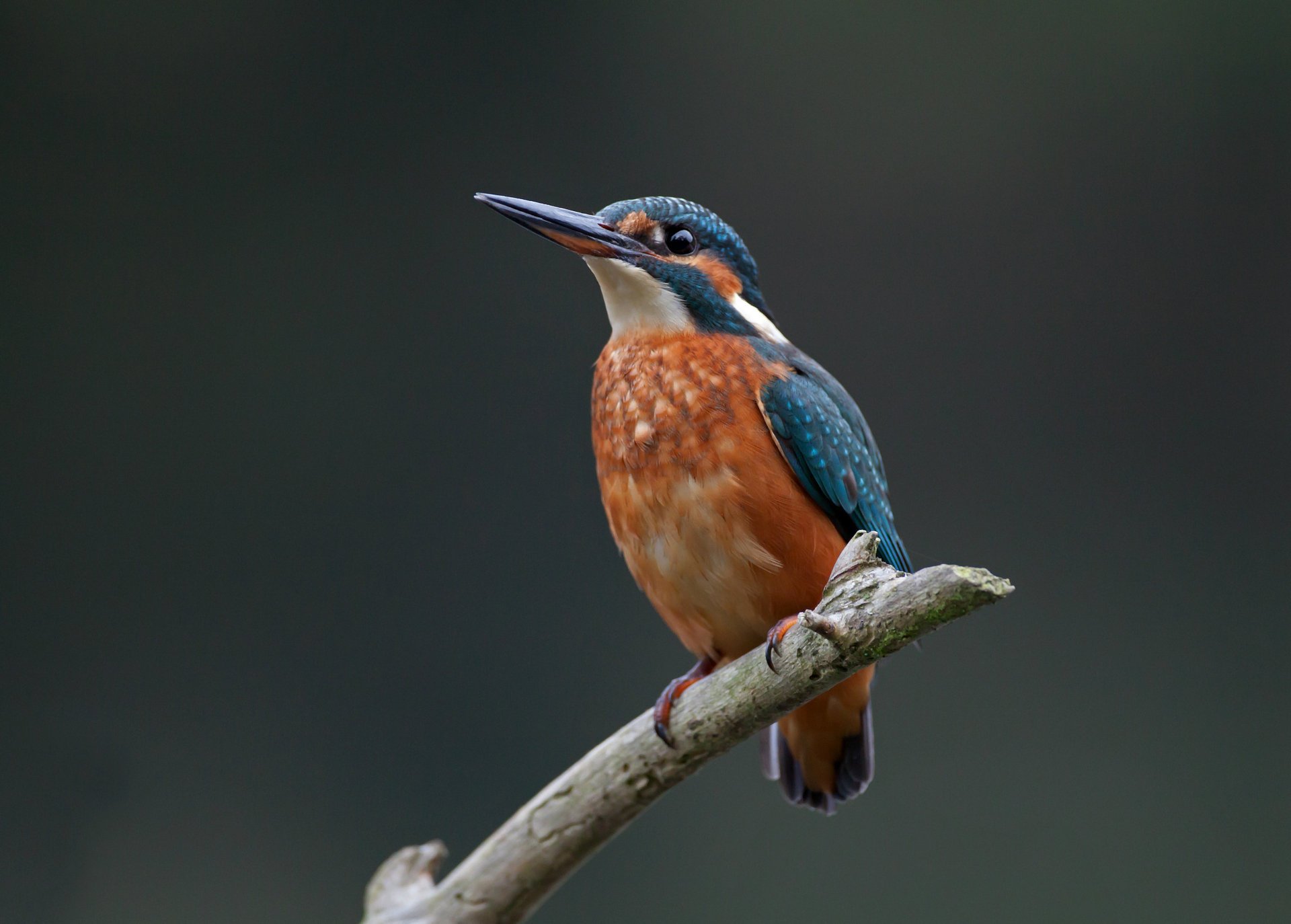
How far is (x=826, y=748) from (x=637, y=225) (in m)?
0.69

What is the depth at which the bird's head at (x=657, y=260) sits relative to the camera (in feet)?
4.26

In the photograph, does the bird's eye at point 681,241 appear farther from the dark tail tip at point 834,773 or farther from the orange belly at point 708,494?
the dark tail tip at point 834,773

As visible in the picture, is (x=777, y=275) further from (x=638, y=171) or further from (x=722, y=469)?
(x=722, y=469)

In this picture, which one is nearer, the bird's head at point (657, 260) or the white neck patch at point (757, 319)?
the bird's head at point (657, 260)

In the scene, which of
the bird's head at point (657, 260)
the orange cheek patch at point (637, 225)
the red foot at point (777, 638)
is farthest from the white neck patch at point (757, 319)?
the red foot at point (777, 638)

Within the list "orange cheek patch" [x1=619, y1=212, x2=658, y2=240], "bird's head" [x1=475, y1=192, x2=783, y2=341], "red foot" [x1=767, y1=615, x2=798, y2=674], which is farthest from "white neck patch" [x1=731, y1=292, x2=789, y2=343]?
"red foot" [x1=767, y1=615, x2=798, y2=674]

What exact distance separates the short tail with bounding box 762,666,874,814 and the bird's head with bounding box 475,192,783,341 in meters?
0.46

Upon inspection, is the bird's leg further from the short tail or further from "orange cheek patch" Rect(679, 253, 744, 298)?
"orange cheek patch" Rect(679, 253, 744, 298)

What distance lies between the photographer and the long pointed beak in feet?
4.18

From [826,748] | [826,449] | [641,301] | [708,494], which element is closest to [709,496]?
[708,494]

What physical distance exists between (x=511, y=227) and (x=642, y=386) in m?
1.59

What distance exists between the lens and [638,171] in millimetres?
2775

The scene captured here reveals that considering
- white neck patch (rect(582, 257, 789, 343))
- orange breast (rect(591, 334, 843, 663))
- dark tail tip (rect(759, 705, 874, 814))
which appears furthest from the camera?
dark tail tip (rect(759, 705, 874, 814))

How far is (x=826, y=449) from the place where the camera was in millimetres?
1263
